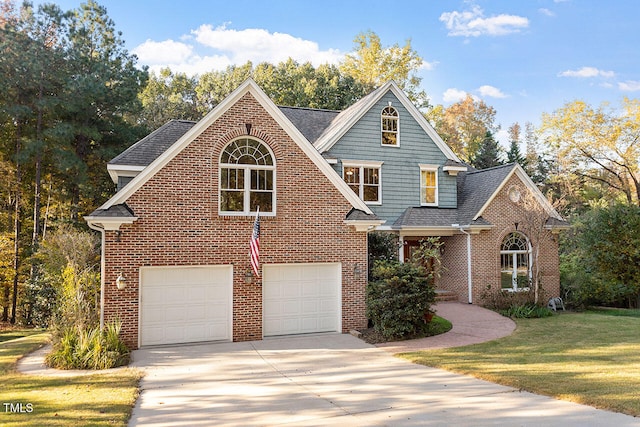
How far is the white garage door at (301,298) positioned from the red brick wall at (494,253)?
7848 mm

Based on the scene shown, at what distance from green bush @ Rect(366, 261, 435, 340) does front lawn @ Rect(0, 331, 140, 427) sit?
21.4 feet

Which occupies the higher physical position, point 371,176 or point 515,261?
point 371,176

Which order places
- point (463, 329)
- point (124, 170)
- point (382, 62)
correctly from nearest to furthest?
point (124, 170) < point (463, 329) < point (382, 62)

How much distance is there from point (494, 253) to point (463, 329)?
6145mm

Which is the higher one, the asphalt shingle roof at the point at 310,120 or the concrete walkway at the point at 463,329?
the asphalt shingle roof at the point at 310,120

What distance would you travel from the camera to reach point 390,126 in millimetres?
20125

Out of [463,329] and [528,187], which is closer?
[463,329]

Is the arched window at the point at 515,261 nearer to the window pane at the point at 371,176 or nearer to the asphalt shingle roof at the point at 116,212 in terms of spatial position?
the window pane at the point at 371,176

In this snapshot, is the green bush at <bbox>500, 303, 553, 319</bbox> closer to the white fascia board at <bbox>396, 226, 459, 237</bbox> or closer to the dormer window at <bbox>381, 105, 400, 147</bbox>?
the white fascia board at <bbox>396, 226, 459, 237</bbox>

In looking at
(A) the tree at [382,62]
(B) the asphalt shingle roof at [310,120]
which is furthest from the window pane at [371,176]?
(A) the tree at [382,62]

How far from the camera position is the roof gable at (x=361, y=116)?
62.4ft

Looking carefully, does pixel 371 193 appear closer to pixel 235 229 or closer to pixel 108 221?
pixel 235 229

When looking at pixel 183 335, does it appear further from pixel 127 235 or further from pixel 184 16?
pixel 184 16

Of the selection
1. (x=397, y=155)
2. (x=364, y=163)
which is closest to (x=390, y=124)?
(x=397, y=155)
